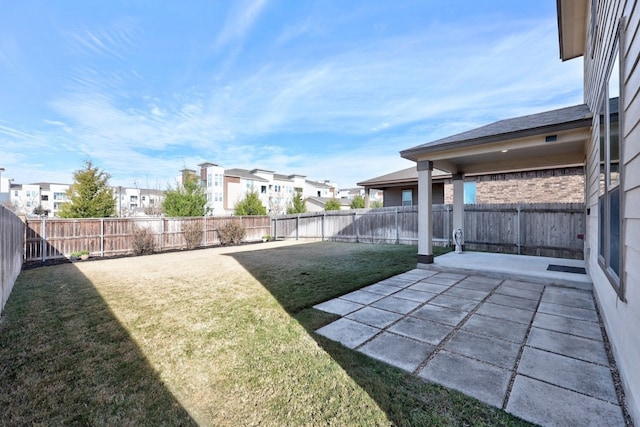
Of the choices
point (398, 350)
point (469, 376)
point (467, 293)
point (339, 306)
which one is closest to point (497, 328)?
point (469, 376)

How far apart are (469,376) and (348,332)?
127cm

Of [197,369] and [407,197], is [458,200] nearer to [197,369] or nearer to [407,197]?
[407,197]

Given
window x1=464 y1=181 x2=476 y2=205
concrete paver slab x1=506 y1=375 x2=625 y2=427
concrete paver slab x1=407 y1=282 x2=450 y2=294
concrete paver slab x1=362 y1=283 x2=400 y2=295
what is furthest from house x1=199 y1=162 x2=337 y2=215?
concrete paver slab x1=506 y1=375 x2=625 y2=427

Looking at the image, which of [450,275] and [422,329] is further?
[450,275]

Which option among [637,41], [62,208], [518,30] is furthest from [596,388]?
[62,208]

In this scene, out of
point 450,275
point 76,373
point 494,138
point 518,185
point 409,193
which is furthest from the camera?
point 409,193

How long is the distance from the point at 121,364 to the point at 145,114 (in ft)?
55.7

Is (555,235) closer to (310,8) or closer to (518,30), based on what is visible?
(518,30)

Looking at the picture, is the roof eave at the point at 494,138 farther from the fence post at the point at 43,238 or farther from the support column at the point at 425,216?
the fence post at the point at 43,238

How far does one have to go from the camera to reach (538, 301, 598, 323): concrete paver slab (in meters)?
3.46

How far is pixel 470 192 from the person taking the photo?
43.7 feet

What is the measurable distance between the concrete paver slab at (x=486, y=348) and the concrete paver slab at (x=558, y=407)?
13.5 inches

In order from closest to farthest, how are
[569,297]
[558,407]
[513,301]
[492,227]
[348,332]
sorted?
[558,407]
[348,332]
[513,301]
[569,297]
[492,227]

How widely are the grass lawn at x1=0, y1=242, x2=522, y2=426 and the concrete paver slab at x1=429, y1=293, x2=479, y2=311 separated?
1619 mm
